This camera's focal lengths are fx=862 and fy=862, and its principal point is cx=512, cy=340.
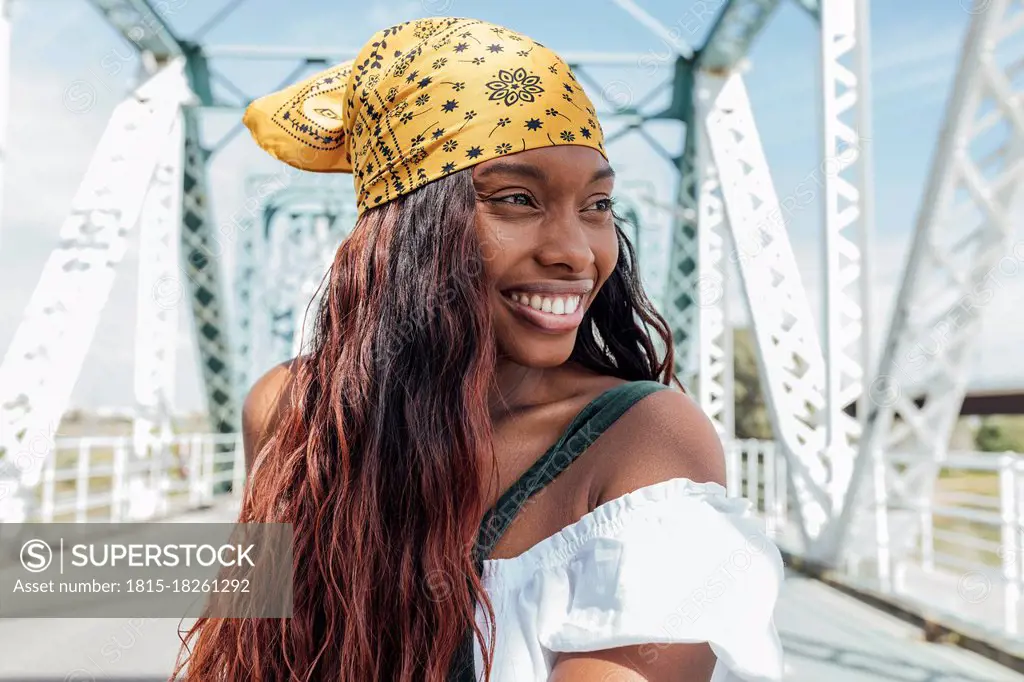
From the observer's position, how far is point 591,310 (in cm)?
128

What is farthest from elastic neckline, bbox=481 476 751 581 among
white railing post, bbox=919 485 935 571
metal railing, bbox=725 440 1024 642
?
white railing post, bbox=919 485 935 571

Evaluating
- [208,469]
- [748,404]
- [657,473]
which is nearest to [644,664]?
[657,473]

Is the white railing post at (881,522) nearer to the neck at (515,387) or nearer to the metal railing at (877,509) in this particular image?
the metal railing at (877,509)

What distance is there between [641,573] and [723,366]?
782 cm

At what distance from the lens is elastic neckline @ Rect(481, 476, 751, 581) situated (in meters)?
0.92

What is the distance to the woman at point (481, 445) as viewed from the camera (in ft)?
2.92

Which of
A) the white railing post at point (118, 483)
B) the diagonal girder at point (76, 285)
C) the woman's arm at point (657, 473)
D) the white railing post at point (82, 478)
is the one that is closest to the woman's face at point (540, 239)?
the woman's arm at point (657, 473)

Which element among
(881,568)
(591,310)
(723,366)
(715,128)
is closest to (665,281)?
(723,366)

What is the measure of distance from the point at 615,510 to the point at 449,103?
537 millimetres

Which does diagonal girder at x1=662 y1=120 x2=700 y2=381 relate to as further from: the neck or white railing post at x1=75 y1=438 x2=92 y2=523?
the neck

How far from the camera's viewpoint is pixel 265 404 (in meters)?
1.41

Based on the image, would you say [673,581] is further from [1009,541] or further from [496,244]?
[1009,541]

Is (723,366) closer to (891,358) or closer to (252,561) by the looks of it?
(891,358)

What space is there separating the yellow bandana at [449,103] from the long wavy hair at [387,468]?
0.04m
